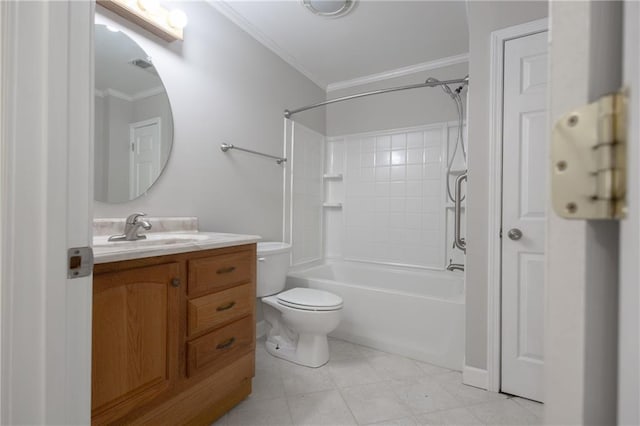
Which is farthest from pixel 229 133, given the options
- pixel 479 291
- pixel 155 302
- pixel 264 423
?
pixel 479 291

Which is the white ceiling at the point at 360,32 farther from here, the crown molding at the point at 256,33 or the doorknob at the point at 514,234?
the doorknob at the point at 514,234

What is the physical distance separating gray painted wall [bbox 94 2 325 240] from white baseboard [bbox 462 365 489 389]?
5.60ft

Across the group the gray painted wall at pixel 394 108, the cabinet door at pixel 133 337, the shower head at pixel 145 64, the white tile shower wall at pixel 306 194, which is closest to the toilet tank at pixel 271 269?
the white tile shower wall at pixel 306 194

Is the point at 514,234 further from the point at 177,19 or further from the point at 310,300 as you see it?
the point at 177,19

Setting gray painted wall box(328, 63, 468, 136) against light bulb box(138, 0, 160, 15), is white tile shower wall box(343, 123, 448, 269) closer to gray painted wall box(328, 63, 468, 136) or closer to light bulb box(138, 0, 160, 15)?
gray painted wall box(328, 63, 468, 136)

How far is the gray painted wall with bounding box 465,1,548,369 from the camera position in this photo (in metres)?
1.75

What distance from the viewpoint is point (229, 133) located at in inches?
86.7

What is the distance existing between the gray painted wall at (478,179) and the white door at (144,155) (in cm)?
182

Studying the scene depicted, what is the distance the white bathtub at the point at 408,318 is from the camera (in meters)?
1.97

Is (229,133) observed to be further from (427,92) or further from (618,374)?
(618,374)

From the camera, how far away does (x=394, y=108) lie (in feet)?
10.1

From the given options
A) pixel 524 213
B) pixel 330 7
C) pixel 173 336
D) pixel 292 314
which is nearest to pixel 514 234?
pixel 524 213

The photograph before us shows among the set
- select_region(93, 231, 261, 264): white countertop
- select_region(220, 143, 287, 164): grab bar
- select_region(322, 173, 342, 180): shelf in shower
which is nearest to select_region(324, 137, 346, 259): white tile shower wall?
select_region(322, 173, 342, 180): shelf in shower

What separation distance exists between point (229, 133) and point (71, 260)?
5.92 ft
